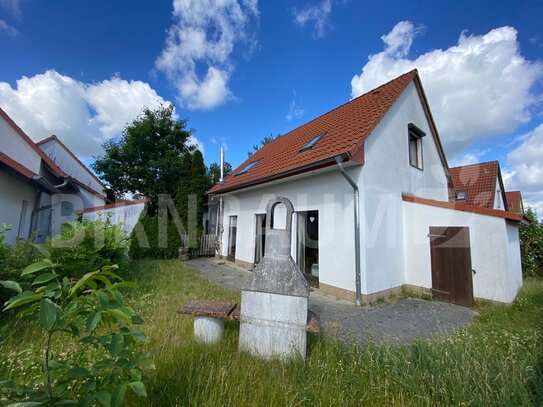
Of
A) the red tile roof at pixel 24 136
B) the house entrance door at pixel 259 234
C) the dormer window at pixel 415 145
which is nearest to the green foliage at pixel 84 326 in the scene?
the house entrance door at pixel 259 234

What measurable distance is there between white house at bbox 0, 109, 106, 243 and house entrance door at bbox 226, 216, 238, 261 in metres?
6.12

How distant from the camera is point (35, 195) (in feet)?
23.3

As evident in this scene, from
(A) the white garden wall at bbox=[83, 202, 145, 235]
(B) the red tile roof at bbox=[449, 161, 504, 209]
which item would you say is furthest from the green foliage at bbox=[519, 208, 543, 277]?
(A) the white garden wall at bbox=[83, 202, 145, 235]

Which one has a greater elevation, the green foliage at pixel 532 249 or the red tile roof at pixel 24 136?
the red tile roof at pixel 24 136

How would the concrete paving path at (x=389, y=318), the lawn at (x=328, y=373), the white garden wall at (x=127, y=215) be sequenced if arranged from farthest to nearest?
the white garden wall at (x=127, y=215) < the concrete paving path at (x=389, y=318) < the lawn at (x=328, y=373)

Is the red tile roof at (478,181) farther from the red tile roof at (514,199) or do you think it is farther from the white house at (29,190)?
the white house at (29,190)

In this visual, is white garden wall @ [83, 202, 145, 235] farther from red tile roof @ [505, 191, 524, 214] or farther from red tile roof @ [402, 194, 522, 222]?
red tile roof @ [505, 191, 524, 214]

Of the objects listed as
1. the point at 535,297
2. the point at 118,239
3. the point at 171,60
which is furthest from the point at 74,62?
the point at 535,297

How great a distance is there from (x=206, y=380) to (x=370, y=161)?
5.54 metres

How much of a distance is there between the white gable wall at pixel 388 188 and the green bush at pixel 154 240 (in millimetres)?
9766

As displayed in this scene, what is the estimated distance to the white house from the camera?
5.68 metres

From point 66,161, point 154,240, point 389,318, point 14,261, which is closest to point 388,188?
point 389,318

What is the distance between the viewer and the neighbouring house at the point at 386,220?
18.4 feet

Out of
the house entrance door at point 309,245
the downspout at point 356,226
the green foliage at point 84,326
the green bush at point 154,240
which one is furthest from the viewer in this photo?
the green bush at point 154,240
